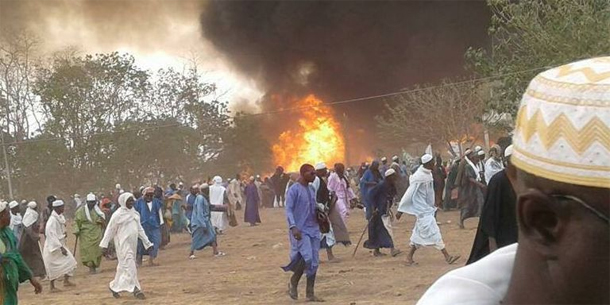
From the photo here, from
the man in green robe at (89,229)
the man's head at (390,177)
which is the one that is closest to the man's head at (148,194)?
the man in green robe at (89,229)

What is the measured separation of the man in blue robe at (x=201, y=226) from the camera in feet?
45.0

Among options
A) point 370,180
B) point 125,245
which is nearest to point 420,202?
point 370,180

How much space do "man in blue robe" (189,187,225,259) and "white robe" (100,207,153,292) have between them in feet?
10.8

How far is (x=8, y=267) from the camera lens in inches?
254

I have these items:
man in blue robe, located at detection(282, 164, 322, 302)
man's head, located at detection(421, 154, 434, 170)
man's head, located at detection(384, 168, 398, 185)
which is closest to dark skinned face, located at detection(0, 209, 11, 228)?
man in blue robe, located at detection(282, 164, 322, 302)

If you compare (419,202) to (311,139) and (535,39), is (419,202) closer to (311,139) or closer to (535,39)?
(535,39)

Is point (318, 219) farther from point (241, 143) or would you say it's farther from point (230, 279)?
point (241, 143)

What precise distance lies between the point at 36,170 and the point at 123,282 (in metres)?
24.6

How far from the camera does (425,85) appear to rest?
28.5 m

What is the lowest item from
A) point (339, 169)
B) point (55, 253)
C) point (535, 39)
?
point (55, 253)

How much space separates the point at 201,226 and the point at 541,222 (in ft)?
42.6

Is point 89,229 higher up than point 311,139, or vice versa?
point 311,139

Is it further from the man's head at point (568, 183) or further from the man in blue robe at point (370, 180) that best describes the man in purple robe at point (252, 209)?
the man's head at point (568, 183)

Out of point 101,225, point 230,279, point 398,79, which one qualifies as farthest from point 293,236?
point 398,79
